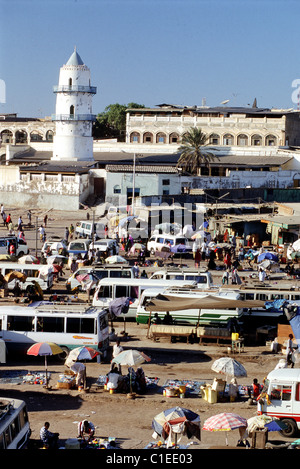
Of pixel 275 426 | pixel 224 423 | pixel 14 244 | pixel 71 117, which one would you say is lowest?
pixel 275 426

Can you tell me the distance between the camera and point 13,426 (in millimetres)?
13984

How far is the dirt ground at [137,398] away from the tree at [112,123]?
85.9m

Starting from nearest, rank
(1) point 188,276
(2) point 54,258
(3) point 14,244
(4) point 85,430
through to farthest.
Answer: (4) point 85,430, (1) point 188,276, (2) point 54,258, (3) point 14,244

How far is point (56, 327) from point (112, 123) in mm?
93039

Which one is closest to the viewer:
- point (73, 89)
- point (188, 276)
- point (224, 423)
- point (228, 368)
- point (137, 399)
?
point (224, 423)

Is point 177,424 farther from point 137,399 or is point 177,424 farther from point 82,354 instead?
point 82,354

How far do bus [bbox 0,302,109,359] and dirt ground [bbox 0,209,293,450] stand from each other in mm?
542

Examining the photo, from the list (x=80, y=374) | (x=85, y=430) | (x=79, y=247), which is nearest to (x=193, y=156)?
(x=79, y=247)

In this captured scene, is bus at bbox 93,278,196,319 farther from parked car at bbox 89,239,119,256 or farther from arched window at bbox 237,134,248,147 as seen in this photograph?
arched window at bbox 237,134,248,147

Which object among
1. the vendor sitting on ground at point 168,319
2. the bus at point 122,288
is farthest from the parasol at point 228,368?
the bus at point 122,288

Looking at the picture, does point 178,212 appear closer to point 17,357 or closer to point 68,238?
point 68,238
